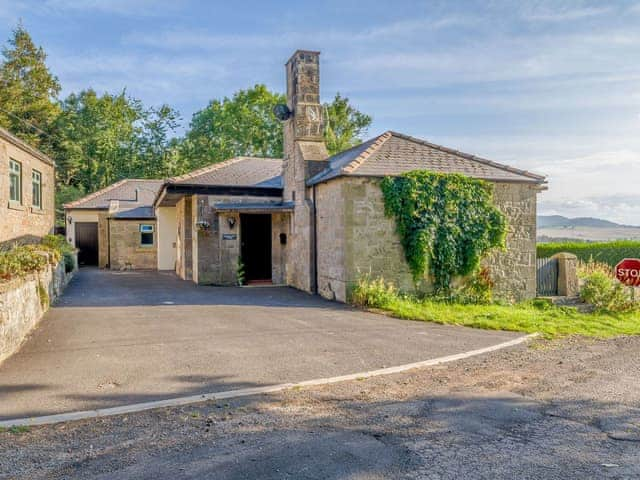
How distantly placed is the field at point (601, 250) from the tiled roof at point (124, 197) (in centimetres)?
2021

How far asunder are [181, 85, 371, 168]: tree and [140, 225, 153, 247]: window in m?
15.6

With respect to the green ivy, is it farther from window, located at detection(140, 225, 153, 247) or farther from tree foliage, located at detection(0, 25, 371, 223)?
tree foliage, located at detection(0, 25, 371, 223)

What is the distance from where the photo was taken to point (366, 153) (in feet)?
46.0

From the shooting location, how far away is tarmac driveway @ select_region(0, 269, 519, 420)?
5.90 meters

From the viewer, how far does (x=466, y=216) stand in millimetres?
13703

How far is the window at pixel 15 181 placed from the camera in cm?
1631

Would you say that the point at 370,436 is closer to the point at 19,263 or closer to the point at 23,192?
the point at 19,263

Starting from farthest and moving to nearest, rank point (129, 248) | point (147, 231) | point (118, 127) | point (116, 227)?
1. point (118, 127)
2. point (147, 231)
3. point (129, 248)
4. point (116, 227)

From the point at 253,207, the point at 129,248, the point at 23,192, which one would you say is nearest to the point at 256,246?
the point at 253,207

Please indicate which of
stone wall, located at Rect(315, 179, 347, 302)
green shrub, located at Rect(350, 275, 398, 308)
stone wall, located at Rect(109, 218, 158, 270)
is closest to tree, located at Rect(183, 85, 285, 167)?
stone wall, located at Rect(109, 218, 158, 270)

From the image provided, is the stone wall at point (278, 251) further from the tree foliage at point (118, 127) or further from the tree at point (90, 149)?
the tree at point (90, 149)

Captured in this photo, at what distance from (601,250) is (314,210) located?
16.9 meters

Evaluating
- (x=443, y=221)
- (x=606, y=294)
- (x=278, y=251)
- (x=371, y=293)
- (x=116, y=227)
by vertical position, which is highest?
(x=116, y=227)

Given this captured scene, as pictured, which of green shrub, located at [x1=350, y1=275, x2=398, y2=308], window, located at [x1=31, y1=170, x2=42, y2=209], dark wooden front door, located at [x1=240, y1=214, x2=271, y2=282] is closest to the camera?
green shrub, located at [x1=350, y1=275, x2=398, y2=308]
